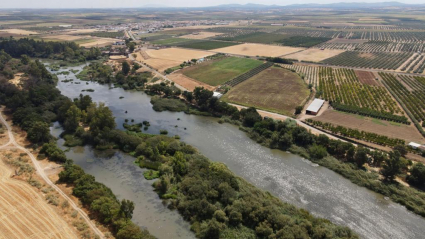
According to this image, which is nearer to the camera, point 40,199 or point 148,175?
point 40,199

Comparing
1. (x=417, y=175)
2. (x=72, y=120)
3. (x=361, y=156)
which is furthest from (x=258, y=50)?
(x=417, y=175)

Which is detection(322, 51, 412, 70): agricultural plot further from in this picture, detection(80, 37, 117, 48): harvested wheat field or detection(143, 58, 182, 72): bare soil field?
detection(80, 37, 117, 48): harvested wheat field

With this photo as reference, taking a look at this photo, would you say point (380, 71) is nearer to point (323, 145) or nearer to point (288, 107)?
point (288, 107)

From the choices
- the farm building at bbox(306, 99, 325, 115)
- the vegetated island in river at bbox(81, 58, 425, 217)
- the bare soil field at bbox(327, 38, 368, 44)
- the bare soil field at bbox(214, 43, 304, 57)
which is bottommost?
the vegetated island in river at bbox(81, 58, 425, 217)

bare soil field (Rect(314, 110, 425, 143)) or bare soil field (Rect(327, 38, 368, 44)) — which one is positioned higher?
bare soil field (Rect(327, 38, 368, 44))

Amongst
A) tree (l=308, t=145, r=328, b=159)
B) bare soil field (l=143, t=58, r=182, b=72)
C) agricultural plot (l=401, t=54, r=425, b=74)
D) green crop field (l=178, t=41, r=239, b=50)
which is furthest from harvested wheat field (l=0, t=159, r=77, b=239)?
green crop field (l=178, t=41, r=239, b=50)

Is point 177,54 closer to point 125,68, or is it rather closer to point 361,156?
point 125,68

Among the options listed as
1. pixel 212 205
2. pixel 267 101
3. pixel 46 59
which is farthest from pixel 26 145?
pixel 46 59
